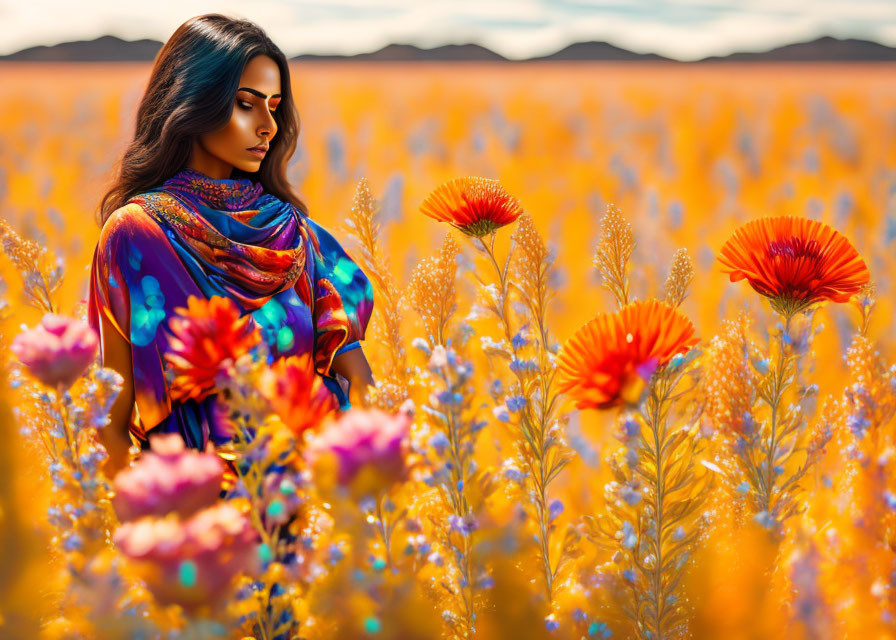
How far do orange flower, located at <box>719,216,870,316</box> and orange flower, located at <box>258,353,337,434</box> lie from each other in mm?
487

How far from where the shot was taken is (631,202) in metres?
4.61

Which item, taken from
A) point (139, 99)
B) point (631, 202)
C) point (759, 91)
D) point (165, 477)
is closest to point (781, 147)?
point (631, 202)

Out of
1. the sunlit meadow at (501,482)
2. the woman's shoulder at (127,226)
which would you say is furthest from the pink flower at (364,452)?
the woman's shoulder at (127,226)

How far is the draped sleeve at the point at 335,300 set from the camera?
1461mm

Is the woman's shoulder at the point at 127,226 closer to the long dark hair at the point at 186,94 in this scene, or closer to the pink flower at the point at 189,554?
the long dark hair at the point at 186,94

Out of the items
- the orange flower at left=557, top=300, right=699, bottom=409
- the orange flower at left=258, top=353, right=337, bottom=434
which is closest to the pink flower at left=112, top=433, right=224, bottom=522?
the orange flower at left=258, top=353, right=337, bottom=434

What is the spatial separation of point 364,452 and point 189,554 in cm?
13

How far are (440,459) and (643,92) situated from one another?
41.7 ft

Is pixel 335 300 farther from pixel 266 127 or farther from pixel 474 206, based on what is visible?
pixel 474 206

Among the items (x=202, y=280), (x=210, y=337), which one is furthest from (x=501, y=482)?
(x=202, y=280)

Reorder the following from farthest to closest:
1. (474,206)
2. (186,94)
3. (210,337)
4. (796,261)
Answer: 1. (186,94)
2. (474,206)
3. (796,261)
4. (210,337)

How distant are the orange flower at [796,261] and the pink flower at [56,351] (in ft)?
2.24

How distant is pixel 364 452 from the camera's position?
557 millimetres

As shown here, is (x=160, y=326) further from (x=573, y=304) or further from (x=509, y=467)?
(x=573, y=304)
